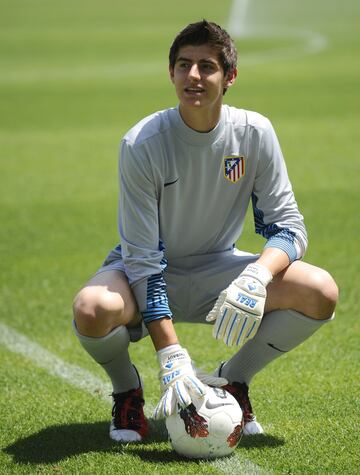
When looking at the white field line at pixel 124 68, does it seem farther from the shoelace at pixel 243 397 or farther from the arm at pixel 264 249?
the shoelace at pixel 243 397

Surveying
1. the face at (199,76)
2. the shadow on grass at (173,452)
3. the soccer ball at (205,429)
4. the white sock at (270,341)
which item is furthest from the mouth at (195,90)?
the shadow on grass at (173,452)

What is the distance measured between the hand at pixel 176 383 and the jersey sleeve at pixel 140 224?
297 mm

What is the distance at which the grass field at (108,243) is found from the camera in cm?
427

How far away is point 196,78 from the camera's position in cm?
428

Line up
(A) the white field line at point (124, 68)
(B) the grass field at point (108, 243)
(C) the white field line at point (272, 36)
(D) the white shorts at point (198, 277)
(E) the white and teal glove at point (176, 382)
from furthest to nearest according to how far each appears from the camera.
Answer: (C) the white field line at point (272, 36)
(A) the white field line at point (124, 68)
(D) the white shorts at point (198, 277)
(B) the grass field at point (108, 243)
(E) the white and teal glove at point (176, 382)

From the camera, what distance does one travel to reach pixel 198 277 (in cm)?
467

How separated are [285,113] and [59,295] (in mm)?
9272

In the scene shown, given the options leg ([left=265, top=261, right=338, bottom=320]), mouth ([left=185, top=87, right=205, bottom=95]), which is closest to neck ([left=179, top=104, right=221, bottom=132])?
mouth ([left=185, top=87, right=205, bottom=95])

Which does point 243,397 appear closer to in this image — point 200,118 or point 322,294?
point 322,294

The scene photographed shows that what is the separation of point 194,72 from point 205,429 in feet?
4.93

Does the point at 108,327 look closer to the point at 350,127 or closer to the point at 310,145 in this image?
the point at 310,145

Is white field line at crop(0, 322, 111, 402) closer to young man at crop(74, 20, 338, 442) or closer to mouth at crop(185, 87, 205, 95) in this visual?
young man at crop(74, 20, 338, 442)

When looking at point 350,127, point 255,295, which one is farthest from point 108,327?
point 350,127

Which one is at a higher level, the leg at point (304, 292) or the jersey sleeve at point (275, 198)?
the jersey sleeve at point (275, 198)
